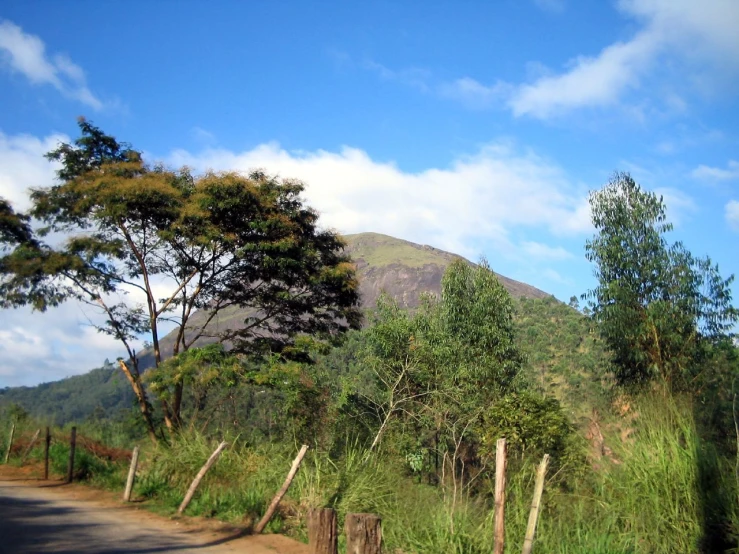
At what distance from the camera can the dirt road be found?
8.77m

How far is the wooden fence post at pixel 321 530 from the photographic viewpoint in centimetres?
633

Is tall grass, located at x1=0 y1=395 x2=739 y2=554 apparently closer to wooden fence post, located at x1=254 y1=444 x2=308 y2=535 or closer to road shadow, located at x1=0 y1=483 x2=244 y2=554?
wooden fence post, located at x1=254 y1=444 x2=308 y2=535

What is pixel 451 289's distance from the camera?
902 inches

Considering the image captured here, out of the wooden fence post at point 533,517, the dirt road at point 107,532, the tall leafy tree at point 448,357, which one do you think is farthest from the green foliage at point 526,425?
the wooden fence post at point 533,517

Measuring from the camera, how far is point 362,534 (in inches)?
217

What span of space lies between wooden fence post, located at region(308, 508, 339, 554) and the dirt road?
319 cm

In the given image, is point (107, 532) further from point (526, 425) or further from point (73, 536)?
point (526, 425)

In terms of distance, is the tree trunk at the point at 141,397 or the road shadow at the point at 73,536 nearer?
the road shadow at the point at 73,536

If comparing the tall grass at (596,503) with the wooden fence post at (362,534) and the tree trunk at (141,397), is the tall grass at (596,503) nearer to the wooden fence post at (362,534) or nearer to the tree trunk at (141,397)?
the wooden fence post at (362,534)

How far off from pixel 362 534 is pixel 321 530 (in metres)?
0.97

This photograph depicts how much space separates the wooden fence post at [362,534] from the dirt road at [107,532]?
4.16 m

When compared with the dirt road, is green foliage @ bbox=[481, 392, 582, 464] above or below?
above

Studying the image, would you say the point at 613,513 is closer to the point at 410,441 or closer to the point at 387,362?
the point at 410,441

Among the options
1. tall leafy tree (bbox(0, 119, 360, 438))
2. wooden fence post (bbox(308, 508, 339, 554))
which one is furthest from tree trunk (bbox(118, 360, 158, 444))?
wooden fence post (bbox(308, 508, 339, 554))
